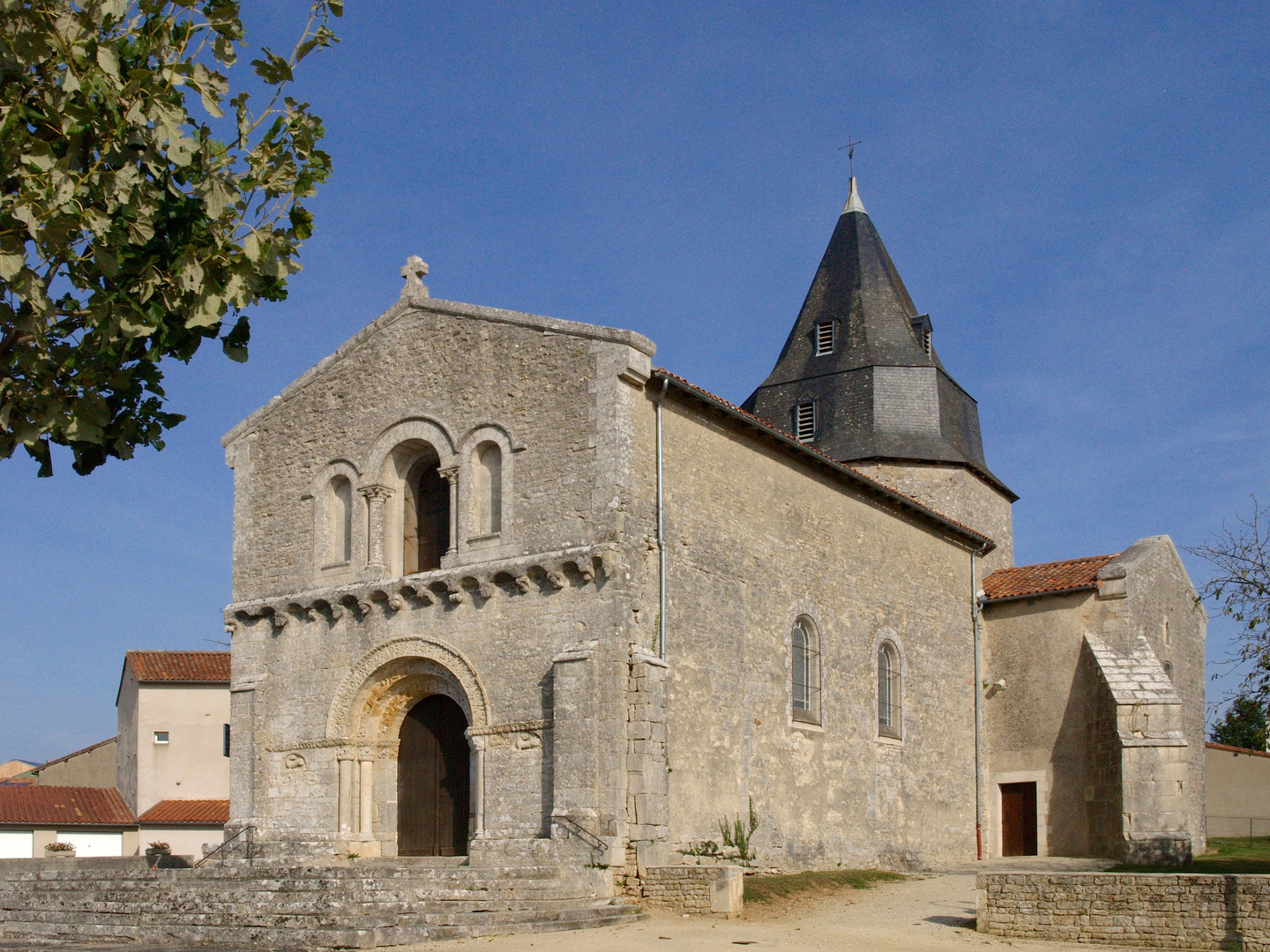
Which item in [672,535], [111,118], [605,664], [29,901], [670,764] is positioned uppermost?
[111,118]

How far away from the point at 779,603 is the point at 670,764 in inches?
140

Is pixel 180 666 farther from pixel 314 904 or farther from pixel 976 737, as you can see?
pixel 314 904

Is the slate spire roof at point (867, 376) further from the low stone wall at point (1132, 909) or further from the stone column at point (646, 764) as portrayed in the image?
the low stone wall at point (1132, 909)

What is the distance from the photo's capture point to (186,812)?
107ft

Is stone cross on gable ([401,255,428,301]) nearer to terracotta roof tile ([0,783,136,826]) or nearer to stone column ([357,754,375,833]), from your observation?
stone column ([357,754,375,833])

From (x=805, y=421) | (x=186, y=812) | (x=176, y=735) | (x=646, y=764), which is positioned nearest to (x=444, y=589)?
(x=646, y=764)

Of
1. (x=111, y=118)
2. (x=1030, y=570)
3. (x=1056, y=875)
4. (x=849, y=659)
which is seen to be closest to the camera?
(x=111, y=118)

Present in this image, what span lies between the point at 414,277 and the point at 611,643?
636 centimetres

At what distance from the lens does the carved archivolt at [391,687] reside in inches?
652

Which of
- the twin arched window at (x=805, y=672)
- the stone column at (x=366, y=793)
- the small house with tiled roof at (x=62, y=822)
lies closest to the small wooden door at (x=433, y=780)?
the stone column at (x=366, y=793)

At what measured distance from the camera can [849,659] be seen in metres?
19.7

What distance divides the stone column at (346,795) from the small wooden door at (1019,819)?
470 inches

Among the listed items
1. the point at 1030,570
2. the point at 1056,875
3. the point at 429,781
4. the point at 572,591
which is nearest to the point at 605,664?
the point at 572,591

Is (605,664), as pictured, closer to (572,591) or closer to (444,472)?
(572,591)
